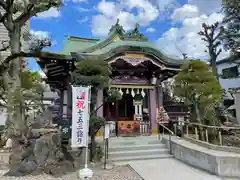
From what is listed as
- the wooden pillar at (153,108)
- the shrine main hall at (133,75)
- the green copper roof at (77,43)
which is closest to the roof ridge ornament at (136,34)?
the shrine main hall at (133,75)

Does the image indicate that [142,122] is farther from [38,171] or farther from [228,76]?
[228,76]

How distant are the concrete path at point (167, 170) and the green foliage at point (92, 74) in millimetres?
2923

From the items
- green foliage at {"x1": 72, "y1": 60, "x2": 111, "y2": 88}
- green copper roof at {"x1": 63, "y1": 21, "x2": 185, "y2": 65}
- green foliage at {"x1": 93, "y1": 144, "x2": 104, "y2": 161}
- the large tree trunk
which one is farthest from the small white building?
the large tree trunk

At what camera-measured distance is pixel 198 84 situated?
746 cm

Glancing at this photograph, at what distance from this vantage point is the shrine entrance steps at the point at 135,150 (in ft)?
23.4

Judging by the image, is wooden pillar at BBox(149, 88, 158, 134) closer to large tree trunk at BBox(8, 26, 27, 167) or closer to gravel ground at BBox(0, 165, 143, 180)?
gravel ground at BBox(0, 165, 143, 180)

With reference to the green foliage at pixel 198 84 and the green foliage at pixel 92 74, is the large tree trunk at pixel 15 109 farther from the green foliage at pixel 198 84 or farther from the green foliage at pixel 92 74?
the green foliage at pixel 198 84

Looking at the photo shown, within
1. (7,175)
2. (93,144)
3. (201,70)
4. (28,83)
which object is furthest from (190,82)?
(28,83)

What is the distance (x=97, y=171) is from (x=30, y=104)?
347cm

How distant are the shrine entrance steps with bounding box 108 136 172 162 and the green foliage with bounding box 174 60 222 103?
7.79ft

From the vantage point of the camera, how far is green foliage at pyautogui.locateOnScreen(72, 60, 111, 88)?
6.22m

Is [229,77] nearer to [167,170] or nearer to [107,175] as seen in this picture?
[167,170]

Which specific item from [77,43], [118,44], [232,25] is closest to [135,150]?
[118,44]

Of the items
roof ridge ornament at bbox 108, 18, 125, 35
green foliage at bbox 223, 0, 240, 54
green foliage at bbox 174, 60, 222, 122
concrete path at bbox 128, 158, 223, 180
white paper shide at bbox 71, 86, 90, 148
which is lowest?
concrete path at bbox 128, 158, 223, 180
